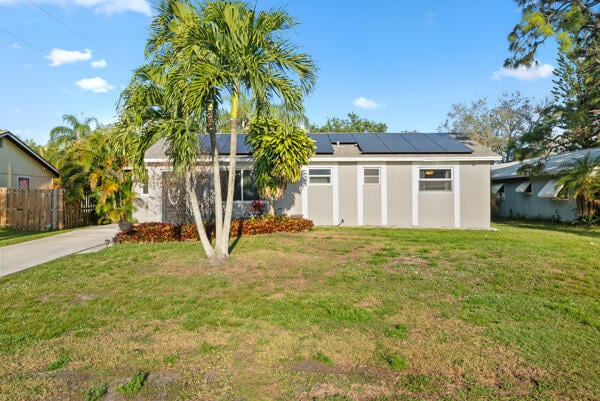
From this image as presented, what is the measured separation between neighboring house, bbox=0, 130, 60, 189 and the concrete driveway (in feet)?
29.0

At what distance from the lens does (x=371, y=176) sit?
1335cm

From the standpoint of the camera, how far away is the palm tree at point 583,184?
13.4m

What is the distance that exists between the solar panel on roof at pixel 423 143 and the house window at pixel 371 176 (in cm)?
190

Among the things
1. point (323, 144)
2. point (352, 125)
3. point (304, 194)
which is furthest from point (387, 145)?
point (352, 125)

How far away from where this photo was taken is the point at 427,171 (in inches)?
526

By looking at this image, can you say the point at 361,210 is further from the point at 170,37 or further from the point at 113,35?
the point at 113,35

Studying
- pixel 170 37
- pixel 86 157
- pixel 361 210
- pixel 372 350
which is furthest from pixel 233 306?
pixel 86 157

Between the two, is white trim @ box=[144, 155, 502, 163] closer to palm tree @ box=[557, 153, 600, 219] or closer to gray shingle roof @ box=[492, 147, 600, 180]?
palm tree @ box=[557, 153, 600, 219]

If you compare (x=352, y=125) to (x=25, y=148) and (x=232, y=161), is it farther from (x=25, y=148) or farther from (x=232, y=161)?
(x=232, y=161)

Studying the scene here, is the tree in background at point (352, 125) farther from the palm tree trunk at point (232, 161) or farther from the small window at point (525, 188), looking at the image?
the palm tree trunk at point (232, 161)

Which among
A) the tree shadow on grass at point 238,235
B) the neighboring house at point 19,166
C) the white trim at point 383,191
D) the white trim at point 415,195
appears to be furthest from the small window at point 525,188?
the neighboring house at point 19,166

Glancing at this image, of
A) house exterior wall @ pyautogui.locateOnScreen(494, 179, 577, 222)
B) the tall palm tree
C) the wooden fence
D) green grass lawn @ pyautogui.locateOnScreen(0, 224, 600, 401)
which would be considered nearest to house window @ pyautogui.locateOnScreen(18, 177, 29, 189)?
the tall palm tree

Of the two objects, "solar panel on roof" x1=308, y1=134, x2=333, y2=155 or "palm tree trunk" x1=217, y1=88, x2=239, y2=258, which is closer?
"palm tree trunk" x1=217, y1=88, x2=239, y2=258

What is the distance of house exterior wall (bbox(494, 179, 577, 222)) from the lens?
15.5 metres
